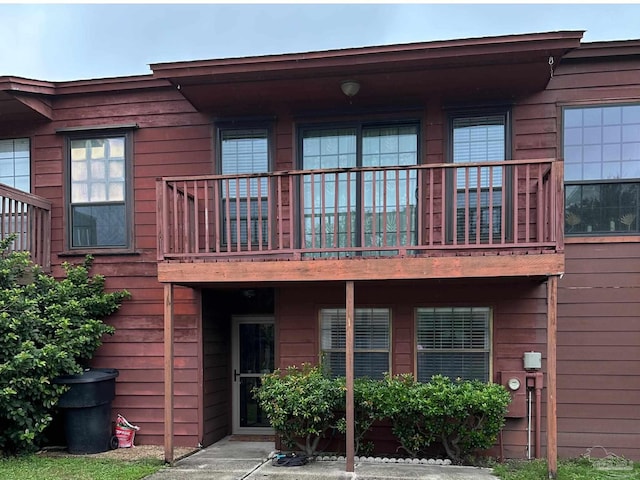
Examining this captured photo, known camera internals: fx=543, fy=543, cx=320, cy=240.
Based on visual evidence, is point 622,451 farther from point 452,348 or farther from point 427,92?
point 427,92

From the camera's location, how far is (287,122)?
22.8ft

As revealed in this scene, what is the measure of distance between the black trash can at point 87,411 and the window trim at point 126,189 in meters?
1.61

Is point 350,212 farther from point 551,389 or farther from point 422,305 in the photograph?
point 551,389

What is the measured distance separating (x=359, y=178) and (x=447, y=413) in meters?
2.88

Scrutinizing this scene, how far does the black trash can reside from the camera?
21.0 ft

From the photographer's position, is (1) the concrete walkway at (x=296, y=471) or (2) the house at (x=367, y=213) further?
(2) the house at (x=367, y=213)

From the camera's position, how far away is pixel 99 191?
7.35m

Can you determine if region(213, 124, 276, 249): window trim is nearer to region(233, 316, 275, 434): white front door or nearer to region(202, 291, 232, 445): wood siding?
region(202, 291, 232, 445): wood siding

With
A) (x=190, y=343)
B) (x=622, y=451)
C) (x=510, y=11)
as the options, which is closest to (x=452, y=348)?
(x=622, y=451)

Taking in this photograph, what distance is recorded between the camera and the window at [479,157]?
646 centimetres

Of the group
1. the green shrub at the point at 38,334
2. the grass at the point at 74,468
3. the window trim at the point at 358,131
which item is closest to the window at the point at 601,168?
the window trim at the point at 358,131

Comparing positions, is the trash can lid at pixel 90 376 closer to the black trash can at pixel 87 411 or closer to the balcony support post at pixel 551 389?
the black trash can at pixel 87 411

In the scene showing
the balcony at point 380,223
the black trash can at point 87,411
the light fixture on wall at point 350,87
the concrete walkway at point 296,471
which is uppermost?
the light fixture on wall at point 350,87

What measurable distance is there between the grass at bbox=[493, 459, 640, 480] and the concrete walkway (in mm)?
214
